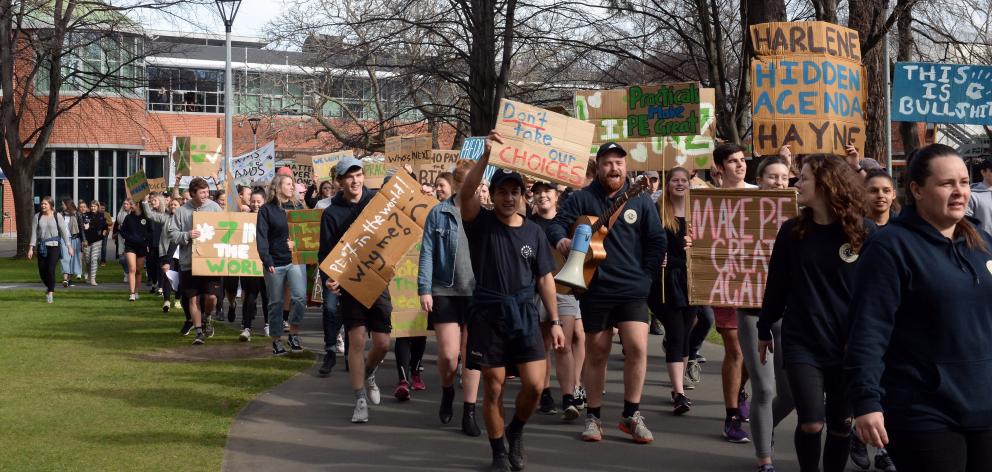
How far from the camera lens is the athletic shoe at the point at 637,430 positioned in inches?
301

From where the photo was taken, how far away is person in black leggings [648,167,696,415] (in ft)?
28.6

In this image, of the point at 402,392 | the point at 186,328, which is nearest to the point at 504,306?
the point at 402,392

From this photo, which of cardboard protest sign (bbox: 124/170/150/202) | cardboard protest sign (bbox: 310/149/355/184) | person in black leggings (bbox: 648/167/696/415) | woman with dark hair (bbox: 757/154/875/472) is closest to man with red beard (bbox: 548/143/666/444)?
person in black leggings (bbox: 648/167/696/415)

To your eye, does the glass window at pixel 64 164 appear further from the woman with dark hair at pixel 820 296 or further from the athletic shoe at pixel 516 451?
the woman with dark hair at pixel 820 296

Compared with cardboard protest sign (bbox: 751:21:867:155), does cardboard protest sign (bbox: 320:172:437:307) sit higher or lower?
lower

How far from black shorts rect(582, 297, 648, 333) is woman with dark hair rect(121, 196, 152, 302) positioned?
14.4 meters

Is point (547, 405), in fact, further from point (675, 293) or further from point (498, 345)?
point (498, 345)

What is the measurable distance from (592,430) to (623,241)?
1273 mm

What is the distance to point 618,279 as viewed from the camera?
7664 mm

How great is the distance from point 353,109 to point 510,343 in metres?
43.2

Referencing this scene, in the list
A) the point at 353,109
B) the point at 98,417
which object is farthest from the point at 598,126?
the point at 353,109

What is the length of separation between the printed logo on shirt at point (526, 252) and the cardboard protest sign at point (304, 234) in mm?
5736

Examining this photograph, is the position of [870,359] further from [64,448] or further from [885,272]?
[64,448]

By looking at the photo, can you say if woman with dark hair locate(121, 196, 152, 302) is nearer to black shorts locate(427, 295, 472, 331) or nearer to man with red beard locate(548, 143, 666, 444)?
black shorts locate(427, 295, 472, 331)
